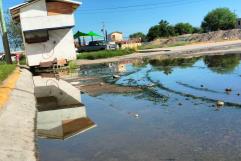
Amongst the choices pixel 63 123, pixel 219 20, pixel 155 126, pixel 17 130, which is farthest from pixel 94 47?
pixel 219 20

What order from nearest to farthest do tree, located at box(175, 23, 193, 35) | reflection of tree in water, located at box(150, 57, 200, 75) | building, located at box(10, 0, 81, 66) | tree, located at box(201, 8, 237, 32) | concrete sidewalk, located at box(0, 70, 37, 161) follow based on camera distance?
concrete sidewalk, located at box(0, 70, 37, 161)
reflection of tree in water, located at box(150, 57, 200, 75)
building, located at box(10, 0, 81, 66)
tree, located at box(175, 23, 193, 35)
tree, located at box(201, 8, 237, 32)

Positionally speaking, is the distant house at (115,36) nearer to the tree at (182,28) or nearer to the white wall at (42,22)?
the tree at (182,28)

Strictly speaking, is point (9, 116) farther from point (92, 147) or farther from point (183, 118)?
point (183, 118)

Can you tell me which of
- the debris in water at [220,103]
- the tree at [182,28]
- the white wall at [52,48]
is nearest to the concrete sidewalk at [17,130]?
the debris in water at [220,103]

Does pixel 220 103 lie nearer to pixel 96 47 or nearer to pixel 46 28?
pixel 46 28

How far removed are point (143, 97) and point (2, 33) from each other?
23.2 metres

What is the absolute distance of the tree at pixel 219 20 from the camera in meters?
128

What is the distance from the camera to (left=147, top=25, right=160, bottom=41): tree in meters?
119

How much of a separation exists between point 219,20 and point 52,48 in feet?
349

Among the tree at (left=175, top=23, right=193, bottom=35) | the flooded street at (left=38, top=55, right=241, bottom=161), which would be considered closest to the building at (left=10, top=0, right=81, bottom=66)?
the flooded street at (left=38, top=55, right=241, bottom=161)

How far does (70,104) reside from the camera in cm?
1368

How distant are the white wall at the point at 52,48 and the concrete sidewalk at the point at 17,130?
17.7 metres

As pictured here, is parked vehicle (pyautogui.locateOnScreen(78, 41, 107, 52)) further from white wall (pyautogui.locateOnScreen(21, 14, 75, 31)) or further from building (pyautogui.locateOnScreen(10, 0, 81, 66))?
white wall (pyautogui.locateOnScreen(21, 14, 75, 31))

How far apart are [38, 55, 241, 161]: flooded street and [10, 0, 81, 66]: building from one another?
598 inches
